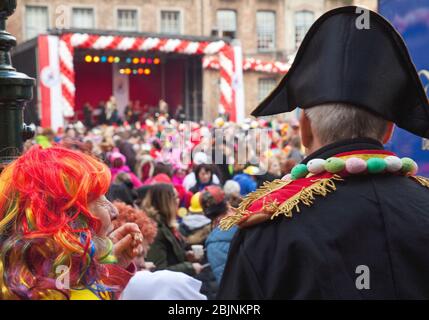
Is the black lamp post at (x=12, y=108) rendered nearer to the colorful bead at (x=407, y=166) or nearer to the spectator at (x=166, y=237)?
the colorful bead at (x=407, y=166)

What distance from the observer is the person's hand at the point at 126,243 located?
2166 millimetres

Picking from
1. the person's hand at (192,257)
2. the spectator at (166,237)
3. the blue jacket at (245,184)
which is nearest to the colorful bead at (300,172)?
the spectator at (166,237)

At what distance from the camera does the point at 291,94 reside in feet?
6.11

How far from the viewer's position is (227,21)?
3092 centimetres

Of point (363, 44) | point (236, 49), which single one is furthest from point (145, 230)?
point (236, 49)

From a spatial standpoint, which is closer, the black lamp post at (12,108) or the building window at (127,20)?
the black lamp post at (12,108)

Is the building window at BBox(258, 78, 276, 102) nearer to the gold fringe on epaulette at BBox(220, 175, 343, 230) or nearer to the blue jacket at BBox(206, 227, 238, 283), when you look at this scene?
the blue jacket at BBox(206, 227, 238, 283)

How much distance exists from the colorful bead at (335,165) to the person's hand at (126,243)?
81 cm

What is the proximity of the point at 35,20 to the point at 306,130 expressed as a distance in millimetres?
29069

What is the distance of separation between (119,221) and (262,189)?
1844 millimetres

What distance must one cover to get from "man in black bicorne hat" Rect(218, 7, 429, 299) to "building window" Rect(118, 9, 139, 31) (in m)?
29.2

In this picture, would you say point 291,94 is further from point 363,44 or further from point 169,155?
point 169,155

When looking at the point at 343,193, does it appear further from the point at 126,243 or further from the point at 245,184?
the point at 245,184

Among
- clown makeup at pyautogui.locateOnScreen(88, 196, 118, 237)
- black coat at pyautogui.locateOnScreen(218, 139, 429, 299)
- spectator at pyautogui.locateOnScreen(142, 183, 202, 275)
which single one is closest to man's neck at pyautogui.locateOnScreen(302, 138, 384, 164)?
black coat at pyautogui.locateOnScreen(218, 139, 429, 299)
